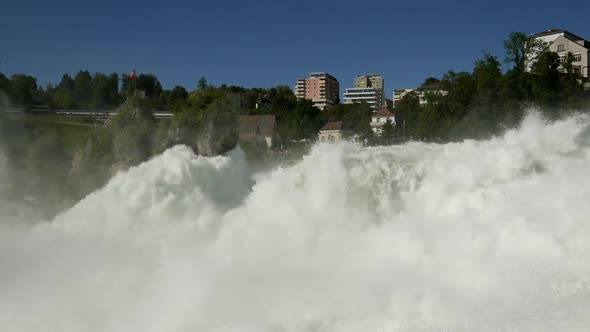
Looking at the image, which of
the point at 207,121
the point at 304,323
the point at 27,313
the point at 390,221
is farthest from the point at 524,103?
the point at 27,313

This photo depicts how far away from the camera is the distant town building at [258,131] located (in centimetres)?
2324

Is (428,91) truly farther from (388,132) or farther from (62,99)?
(62,99)

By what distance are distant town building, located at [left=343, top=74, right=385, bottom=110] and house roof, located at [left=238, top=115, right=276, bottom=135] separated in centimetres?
9082

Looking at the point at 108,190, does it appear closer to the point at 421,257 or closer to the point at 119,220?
the point at 119,220

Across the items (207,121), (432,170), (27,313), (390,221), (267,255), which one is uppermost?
(207,121)

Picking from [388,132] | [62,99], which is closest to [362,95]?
[388,132]

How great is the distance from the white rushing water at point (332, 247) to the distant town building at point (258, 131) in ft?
32.6

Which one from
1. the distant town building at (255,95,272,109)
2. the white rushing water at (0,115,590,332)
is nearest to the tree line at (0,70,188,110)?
the white rushing water at (0,115,590,332)

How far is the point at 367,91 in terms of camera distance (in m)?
126

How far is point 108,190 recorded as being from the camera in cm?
1299

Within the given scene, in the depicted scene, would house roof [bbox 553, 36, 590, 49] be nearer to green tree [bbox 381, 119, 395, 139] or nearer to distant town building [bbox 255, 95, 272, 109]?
green tree [bbox 381, 119, 395, 139]

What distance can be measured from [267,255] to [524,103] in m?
19.4

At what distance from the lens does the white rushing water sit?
7070 mm

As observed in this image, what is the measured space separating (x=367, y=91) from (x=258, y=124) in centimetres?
10202
